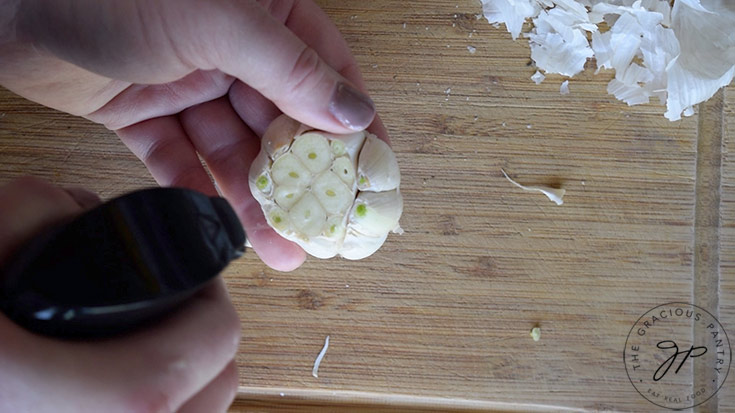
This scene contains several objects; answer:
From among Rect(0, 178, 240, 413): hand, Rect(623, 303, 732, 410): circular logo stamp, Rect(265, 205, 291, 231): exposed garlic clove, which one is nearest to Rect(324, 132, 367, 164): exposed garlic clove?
Rect(265, 205, 291, 231): exposed garlic clove

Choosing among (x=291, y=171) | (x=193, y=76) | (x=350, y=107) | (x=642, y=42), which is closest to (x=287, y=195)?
(x=291, y=171)

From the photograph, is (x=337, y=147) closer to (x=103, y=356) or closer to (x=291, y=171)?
(x=291, y=171)

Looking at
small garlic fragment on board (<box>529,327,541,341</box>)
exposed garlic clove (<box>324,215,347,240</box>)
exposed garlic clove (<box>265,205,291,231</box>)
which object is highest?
exposed garlic clove (<box>265,205,291,231</box>)

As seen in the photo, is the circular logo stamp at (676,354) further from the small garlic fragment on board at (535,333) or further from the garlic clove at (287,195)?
the garlic clove at (287,195)

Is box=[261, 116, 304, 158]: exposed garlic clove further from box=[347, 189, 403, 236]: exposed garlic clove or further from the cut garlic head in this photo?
box=[347, 189, 403, 236]: exposed garlic clove

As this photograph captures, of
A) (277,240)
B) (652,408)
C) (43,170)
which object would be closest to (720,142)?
(652,408)

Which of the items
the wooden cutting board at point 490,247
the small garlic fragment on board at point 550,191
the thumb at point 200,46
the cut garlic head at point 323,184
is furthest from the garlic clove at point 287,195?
the small garlic fragment on board at point 550,191

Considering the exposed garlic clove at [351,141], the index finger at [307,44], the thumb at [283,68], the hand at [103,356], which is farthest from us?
the index finger at [307,44]
